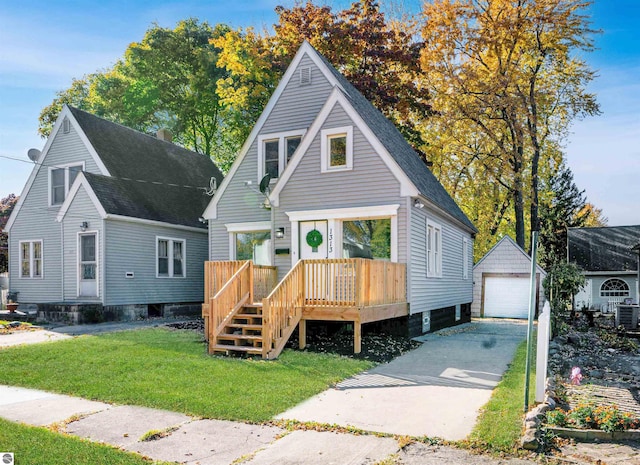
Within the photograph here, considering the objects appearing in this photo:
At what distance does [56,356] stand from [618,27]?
1652 cm

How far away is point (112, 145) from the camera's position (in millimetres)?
20609

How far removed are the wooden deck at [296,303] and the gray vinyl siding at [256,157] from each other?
426 cm

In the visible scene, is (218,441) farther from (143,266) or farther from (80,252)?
(143,266)

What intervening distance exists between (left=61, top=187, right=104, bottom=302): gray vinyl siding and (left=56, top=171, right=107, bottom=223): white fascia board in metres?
0.09

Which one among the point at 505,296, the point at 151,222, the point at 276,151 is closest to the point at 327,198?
the point at 276,151

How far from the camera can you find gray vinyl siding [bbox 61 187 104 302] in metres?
17.5

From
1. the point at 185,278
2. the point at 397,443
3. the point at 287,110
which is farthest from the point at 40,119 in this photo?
the point at 397,443

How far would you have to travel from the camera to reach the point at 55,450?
526 centimetres

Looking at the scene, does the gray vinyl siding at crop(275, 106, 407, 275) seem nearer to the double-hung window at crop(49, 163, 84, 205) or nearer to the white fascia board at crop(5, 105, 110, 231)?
the white fascia board at crop(5, 105, 110, 231)

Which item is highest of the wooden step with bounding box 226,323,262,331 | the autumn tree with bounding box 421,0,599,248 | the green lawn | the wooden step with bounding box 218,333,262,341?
the autumn tree with bounding box 421,0,599,248

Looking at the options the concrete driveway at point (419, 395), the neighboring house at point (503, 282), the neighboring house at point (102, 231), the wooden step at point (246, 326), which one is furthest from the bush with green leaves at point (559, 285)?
the neighboring house at point (102, 231)

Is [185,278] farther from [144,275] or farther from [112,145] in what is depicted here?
[112,145]

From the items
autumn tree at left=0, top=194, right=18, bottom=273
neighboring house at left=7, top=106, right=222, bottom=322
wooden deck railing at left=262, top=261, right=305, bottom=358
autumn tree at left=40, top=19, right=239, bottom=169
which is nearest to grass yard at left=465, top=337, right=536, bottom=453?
wooden deck railing at left=262, top=261, right=305, bottom=358

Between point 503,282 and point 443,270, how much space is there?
899 centimetres
